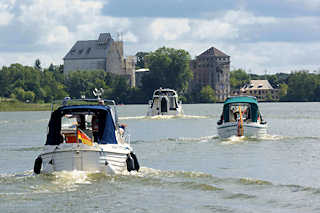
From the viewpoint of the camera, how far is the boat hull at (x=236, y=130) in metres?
46.0

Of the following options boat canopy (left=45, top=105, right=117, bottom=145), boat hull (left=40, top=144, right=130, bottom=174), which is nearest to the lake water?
boat hull (left=40, top=144, right=130, bottom=174)

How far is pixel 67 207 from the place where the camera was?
22172mm

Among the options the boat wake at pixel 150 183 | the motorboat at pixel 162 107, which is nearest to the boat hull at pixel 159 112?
the motorboat at pixel 162 107

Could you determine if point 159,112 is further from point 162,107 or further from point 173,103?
point 173,103

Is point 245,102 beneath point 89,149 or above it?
above

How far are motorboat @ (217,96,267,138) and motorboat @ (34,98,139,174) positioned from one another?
702 inches

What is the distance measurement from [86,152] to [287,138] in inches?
1051

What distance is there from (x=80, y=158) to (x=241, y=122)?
2132 centimetres

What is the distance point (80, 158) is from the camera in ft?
84.6

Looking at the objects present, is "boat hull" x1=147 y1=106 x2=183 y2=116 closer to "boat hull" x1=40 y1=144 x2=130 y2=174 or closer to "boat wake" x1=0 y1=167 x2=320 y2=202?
"boat wake" x1=0 y1=167 x2=320 y2=202

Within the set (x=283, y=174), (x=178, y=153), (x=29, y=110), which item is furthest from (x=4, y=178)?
(x=29, y=110)

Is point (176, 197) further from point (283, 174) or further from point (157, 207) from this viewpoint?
point (283, 174)

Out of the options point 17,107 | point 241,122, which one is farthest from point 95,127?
point 17,107

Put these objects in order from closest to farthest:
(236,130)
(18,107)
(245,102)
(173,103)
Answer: (236,130), (245,102), (173,103), (18,107)
